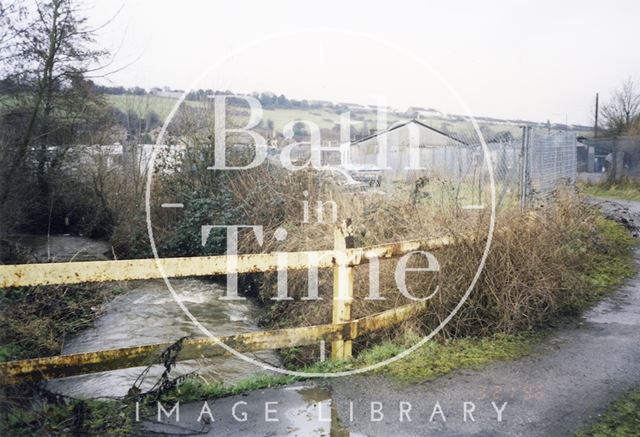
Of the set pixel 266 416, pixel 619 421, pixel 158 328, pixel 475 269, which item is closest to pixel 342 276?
pixel 266 416

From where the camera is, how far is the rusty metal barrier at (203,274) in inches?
133

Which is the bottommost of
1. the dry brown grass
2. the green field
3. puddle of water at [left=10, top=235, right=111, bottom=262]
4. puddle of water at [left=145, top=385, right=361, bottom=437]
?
puddle of water at [left=145, top=385, right=361, bottom=437]

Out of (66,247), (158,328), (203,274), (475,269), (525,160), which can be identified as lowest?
(158,328)

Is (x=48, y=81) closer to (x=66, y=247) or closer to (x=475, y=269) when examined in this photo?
(x=66, y=247)

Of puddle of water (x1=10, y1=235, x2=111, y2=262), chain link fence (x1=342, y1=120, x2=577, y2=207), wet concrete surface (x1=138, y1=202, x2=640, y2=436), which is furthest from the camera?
puddle of water (x1=10, y1=235, x2=111, y2=262)

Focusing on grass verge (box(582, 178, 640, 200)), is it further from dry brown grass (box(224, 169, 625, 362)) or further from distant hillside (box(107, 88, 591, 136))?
dry brown grass (box(224, 169, 625, 362))

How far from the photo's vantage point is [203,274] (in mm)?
3781

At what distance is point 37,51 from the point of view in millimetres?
11898

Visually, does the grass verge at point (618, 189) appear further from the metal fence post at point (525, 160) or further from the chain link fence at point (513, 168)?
the metal fence post at point (525, 160)

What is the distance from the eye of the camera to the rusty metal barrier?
339 cm

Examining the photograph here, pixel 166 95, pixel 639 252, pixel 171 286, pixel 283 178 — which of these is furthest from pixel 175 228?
pixel 639 252

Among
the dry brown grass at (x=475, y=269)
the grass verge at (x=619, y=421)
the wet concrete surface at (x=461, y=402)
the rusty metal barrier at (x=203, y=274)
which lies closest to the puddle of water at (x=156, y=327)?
the dry brown grass at (x=475, y=269)

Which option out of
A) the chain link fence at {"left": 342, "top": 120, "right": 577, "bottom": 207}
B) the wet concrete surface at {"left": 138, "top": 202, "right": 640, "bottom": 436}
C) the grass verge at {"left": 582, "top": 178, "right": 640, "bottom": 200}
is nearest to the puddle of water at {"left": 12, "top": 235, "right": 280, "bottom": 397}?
the wet concrete surface at {"left": 138, "top": 202, "right": 640, "bottom": 436}

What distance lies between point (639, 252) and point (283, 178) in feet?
21.7
